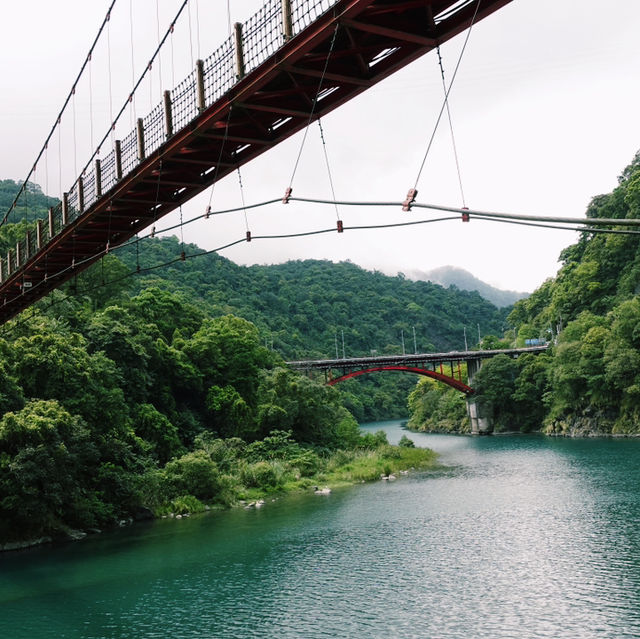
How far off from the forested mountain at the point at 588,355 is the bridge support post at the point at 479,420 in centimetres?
71

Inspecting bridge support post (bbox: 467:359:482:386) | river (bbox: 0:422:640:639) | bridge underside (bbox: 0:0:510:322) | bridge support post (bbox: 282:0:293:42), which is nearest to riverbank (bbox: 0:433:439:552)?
river (bbox: 0:422:640:639)

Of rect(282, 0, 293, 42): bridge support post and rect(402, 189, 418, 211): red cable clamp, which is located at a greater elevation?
rect(282, 0, 293, 42): bridge support post

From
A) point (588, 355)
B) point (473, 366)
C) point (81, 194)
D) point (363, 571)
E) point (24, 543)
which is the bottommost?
point (363, 571)

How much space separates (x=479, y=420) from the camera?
2596 inches

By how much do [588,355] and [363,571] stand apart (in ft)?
127

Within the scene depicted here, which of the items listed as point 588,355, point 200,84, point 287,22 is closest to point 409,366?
point 588,355

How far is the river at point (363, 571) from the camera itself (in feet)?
51.5

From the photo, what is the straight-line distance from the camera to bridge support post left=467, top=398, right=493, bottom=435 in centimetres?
6531

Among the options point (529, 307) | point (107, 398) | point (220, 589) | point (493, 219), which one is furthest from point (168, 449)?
point (529, 307)

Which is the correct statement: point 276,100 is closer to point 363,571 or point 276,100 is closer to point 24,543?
point 363,571

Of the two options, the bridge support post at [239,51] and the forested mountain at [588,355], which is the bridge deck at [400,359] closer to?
the forested mountain at [588,355]

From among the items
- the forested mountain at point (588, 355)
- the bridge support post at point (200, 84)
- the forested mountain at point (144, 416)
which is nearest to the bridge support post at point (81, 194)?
the forested mountain at point (144, 416)

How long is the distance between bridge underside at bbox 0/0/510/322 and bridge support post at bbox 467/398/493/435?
53239 mm

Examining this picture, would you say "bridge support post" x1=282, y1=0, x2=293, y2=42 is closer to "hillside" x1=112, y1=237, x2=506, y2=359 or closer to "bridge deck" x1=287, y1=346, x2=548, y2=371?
"bridge deck" x1=287, y1=346, x2=548, y2=371
